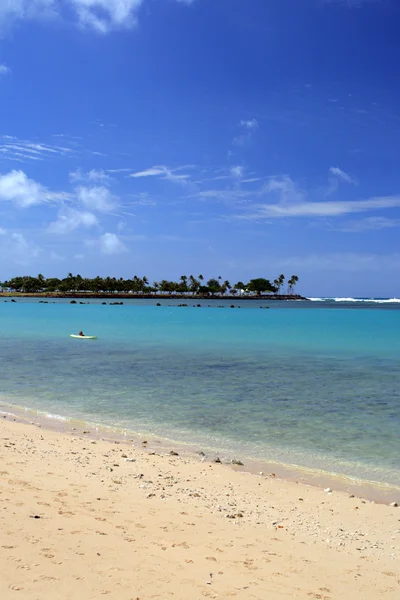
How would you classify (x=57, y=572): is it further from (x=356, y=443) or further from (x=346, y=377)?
(x=346, y=377)

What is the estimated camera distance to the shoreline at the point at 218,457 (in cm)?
934

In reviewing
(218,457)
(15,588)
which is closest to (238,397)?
(218,457)

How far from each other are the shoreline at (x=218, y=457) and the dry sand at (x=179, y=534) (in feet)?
1.71

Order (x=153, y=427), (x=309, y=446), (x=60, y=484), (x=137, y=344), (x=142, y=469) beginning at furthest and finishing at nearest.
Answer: (x=137, y=344)
(x=153, y=427)
(x=309, y=446)
(x=142, y=469)
(x=60, y=484)

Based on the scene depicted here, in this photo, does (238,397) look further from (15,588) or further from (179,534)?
(15,588)

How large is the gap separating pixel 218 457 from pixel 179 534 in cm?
473

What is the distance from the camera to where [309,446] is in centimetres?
1215

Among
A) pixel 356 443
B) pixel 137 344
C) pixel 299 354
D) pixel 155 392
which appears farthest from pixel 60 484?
pixel 137 344

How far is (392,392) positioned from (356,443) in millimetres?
7949

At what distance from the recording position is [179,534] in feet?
21.2

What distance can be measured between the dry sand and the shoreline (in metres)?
0.52

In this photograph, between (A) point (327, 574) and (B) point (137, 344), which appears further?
(B) point (137, 344)

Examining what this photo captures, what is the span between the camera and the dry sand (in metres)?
5.06

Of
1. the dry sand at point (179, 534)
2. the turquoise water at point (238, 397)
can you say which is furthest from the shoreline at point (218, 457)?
the dry sand at point (179, 534)
